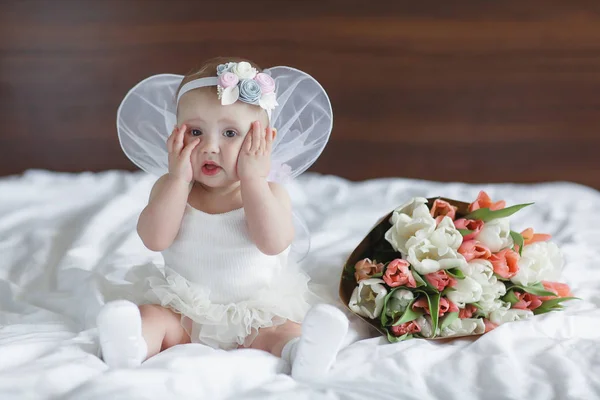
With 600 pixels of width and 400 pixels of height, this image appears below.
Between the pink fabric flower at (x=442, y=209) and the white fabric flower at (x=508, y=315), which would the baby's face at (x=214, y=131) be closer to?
the pink fabric flower at (x=442, y=209)

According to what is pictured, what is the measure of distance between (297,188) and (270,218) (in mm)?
848

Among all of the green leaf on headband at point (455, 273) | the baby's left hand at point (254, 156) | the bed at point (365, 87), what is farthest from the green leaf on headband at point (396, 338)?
the bed at point (365, 87)

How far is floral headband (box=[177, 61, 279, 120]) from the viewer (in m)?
1.18

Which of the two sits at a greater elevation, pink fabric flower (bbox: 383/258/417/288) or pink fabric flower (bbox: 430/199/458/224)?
pink fabric flower (bbox: 430/199/458/224)

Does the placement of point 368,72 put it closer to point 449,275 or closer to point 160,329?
point 449,275

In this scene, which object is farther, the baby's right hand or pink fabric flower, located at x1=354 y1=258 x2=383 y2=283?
pink fabric flower, located at x1=354 y1=258 x2=383 y2=283

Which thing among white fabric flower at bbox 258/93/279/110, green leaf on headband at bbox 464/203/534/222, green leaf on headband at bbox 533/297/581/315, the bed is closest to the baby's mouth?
white fabric flower at bbox 258/93/279/110

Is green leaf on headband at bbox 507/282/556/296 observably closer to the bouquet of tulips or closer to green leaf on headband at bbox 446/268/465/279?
the bouquet of tulips

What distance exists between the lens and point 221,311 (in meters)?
1.21

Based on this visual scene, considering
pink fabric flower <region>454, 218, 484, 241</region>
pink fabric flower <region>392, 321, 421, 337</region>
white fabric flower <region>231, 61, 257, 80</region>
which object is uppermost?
white fabric flower <region>231, 61, 257, 80</region>

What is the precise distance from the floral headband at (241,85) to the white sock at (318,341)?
0.35 m

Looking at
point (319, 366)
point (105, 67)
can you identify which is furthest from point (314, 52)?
point (319, 366)

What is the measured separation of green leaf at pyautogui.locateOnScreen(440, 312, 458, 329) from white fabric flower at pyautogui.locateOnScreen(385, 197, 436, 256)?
13 cm

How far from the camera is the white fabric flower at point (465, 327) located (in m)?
1.23
